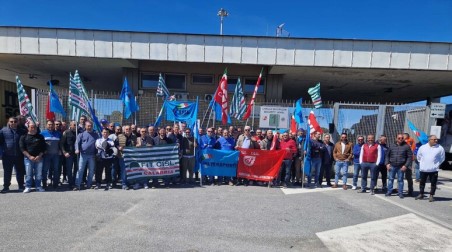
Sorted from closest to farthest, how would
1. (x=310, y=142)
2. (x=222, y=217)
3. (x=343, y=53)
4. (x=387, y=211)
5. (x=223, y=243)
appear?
(x=223, y=243)
(x=222, y=217)
(x=387, y=211)
(x=310, y=142)
(x=343, y=53)

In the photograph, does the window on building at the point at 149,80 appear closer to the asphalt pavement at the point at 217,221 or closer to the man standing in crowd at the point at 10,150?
the man standing in crowd at the point at 10,150

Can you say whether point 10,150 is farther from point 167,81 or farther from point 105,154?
point 167,81

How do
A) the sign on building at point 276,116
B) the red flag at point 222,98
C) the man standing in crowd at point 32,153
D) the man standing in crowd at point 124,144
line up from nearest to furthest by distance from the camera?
the man standing in crowd at point 32,153 → the man standing in crowd at point 124,144 → the red flag at point 222,98 → the sign on building at point 276,116

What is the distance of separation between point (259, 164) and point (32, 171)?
228 inches

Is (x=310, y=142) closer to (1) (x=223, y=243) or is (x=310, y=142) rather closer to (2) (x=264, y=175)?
(2) (x=264, y=175)

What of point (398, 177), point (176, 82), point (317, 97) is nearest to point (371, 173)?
point (398, 177)

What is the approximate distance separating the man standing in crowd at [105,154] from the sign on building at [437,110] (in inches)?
415

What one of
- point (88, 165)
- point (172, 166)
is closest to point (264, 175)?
point (172, 166)

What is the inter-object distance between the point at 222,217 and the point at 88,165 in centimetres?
406

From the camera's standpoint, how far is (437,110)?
9.86 meters

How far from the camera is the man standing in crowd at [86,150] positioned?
7055mm

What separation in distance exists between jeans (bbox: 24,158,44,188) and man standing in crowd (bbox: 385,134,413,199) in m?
8.81

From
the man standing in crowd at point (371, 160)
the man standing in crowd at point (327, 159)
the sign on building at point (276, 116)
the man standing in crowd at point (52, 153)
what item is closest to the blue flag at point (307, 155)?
the man standing in crowd at point (327, 159)

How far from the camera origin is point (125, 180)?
7.37 metres
